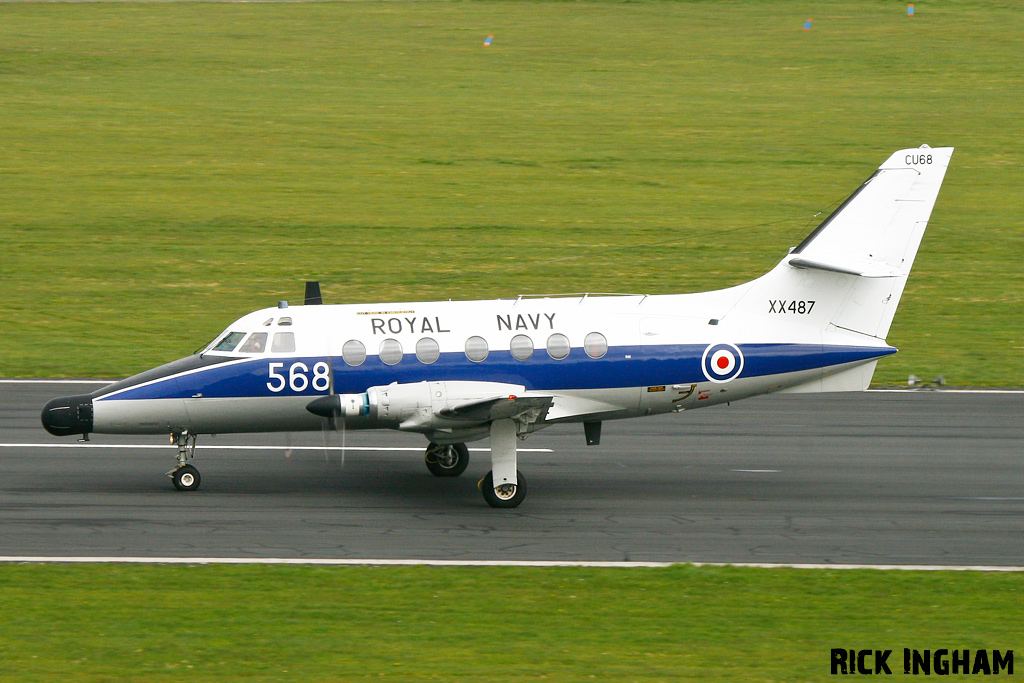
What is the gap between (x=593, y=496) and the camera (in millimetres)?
19781

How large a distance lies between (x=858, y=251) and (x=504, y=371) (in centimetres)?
617

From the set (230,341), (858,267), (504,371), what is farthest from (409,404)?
(858,267)

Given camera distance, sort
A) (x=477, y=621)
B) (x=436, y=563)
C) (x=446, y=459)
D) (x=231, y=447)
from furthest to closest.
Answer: (x=231, y=447), (x=446, y=459), (x=436, y=563), (x=477, y=621)

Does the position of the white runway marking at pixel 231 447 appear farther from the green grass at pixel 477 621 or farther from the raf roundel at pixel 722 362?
the green grass at pixel 477 621

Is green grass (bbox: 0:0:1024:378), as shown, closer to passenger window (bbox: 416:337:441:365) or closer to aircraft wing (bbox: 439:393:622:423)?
passenger window (bbox: 416:337:441:365)

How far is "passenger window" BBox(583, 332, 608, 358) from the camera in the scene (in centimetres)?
1925

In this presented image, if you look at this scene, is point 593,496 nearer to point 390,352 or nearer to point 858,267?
point 390,352

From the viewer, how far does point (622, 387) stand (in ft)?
63.4

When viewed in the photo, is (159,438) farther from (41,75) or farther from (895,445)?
(41,75)

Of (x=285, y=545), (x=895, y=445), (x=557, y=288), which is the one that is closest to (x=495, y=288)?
(x=557, y=288)

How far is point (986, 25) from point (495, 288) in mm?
40202

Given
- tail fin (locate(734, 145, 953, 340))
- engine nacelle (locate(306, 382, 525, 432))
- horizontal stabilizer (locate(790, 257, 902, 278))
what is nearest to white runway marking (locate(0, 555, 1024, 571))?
engine nacelle (locate(306, 382, 525, 432))

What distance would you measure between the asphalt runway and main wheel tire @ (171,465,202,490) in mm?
272

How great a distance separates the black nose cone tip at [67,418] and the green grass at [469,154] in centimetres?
916
